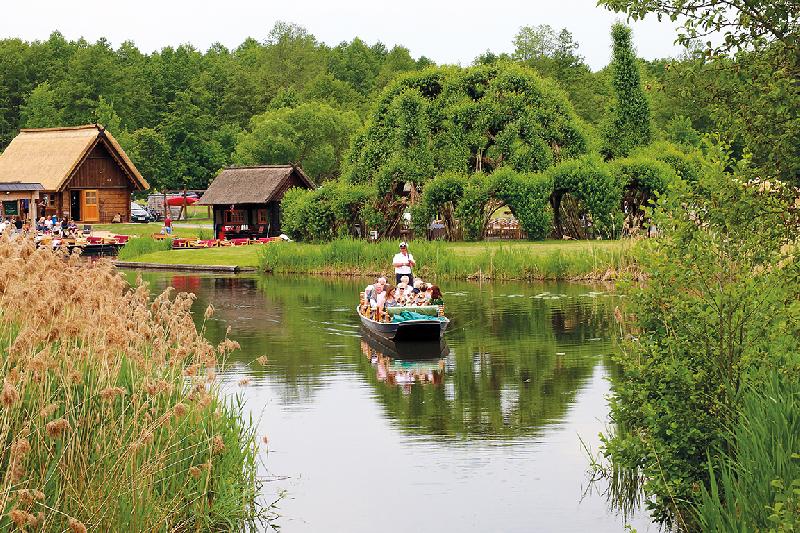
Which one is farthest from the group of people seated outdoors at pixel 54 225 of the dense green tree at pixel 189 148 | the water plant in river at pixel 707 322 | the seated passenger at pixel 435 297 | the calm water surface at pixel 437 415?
the water plant in river at pixel 707 322

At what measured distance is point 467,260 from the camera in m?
45.8

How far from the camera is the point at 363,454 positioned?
734 inches

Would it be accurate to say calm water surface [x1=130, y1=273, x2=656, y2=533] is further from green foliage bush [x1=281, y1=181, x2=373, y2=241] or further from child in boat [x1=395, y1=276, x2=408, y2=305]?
green foliage bush [x1=281, y1=181, x2=373, y2=241]

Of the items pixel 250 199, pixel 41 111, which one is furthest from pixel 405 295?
pixel 41 111

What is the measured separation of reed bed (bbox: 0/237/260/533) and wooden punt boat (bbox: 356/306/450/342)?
48.5 feet

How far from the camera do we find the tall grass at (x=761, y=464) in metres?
10.6

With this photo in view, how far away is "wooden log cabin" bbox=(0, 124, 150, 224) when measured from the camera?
252 ft

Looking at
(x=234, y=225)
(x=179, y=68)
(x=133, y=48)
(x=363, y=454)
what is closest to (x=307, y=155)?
(x=234, y=225)

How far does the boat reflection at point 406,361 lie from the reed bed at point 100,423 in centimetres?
1090

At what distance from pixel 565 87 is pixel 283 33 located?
198 feet

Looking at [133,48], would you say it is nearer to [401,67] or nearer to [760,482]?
[401,67]

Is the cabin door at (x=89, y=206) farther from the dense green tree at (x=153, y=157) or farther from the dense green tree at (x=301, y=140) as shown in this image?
the dense green tree at (x=301, y=140)

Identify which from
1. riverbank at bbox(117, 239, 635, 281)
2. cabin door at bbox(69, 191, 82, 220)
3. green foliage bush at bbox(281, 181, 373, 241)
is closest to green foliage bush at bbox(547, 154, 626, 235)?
riverbank at bbox(117, 239, 635, 281)

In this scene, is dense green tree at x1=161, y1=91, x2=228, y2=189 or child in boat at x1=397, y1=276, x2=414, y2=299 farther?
dense green tree at x1=161, y1=91, x2=228, y2=189
